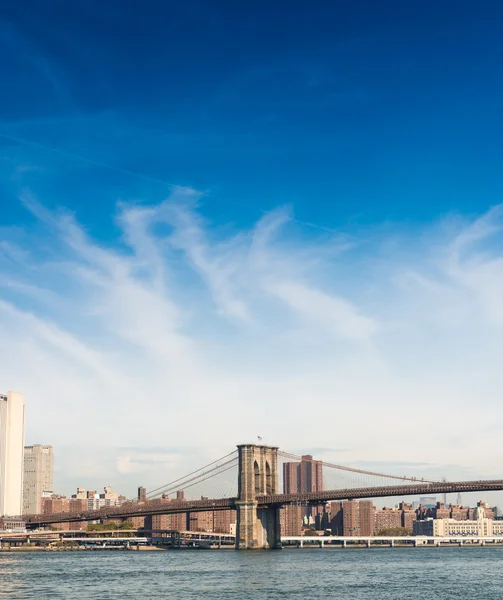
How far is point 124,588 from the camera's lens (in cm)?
6181

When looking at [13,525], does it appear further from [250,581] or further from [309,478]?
[250,581]

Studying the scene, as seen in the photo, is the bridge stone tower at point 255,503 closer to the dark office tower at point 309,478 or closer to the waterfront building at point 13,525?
the dark office tower at point 309,478

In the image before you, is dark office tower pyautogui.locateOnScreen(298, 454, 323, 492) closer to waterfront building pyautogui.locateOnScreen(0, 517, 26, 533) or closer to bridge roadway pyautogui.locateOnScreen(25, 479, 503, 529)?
bridge roadway pyautogui.locateOnScreen(25, 479, 503, 529)

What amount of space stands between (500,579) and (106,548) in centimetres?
10881

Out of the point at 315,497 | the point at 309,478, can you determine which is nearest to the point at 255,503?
the point at 315,497

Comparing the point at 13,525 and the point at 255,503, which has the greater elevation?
the point at 255,503

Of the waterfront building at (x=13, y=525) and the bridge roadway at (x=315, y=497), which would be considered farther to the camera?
the waterfront building at (x=13, y=525)

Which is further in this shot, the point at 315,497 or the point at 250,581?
the point at 315,497

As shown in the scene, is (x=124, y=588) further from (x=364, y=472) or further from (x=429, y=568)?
(x=364, y=472)

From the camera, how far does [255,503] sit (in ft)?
414

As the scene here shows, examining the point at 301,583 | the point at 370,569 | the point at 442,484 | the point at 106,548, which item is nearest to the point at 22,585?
the point at 301,583

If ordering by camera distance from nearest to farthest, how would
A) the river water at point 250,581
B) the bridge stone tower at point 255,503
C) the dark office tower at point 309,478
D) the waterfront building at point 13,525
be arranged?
the river water at point 250,581 < the bridge stone tower at point 255,503 < the waterfront building at point 13,525 < the dark office tower at point 309,478

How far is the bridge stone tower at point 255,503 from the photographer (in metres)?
125

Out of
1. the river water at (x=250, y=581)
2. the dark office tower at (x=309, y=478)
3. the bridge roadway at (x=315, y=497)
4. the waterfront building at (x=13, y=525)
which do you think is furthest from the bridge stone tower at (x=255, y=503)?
the waterfront building at (x=13, y=525)
